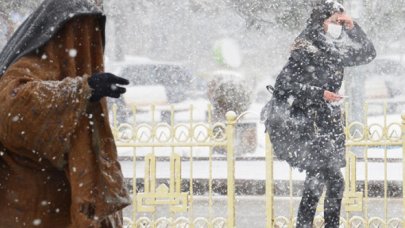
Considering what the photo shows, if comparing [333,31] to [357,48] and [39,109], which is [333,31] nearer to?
[357,48]

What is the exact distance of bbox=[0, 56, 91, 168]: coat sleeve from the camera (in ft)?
8.85

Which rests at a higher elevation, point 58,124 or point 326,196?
point 58,124

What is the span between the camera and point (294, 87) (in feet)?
19.9

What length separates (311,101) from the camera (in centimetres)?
607

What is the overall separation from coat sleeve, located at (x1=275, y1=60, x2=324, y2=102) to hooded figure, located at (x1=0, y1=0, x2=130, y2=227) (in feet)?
10.6

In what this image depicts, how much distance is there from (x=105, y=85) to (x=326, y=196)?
3.67 metres

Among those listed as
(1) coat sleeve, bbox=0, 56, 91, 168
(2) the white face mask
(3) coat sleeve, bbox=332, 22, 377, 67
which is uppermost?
(2) the white face mask

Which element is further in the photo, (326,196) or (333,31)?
(333,31)

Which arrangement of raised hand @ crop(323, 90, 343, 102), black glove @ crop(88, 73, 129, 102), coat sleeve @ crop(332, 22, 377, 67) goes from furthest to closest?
1. coat sleeve @ crop(332, 22, 377, 67)
2. raised hand @ crop(323, 90, 343, 102)
3. black glove @ crop(88, 73, 129, 102)

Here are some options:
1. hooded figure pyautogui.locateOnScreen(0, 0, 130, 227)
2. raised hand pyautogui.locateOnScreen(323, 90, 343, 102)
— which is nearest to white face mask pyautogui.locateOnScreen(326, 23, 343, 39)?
raised hand pyautogui.locateOnScreen(323, 90, 343, 102)

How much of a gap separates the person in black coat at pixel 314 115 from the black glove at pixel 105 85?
344 cm

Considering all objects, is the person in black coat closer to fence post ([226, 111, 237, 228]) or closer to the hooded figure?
fence post ([226, 111, 237, 228])

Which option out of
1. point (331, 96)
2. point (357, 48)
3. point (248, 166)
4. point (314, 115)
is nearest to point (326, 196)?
point (314, 115)

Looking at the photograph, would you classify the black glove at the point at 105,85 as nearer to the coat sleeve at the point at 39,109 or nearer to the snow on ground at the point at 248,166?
the coat sleeve at the point at 39,109
